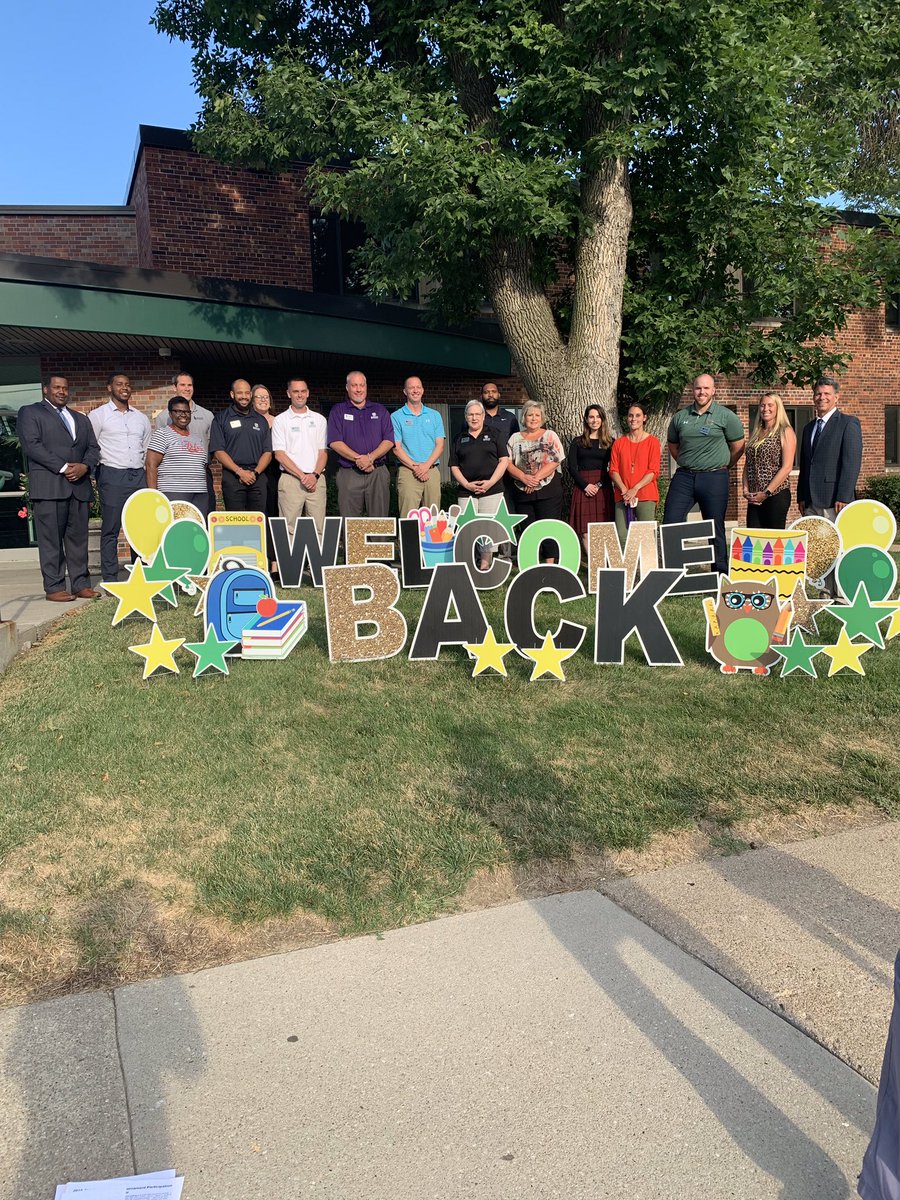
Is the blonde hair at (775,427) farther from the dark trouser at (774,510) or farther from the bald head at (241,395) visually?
the bald head at (241,395)

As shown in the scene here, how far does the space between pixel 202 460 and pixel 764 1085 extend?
8.05 metres

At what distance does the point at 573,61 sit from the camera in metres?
9.64

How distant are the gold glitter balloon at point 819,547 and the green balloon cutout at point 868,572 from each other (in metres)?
0.24

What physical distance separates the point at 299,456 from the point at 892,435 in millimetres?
17685

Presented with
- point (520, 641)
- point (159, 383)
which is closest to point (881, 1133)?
point (520, 641)

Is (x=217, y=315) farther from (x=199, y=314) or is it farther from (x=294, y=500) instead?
(x=294, y=500)

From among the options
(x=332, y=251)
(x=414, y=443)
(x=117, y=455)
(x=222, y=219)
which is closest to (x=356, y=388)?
(x=414, y=443)

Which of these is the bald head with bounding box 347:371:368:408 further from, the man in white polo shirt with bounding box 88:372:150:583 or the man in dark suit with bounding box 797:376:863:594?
the man in dark suit with bounding box 797:376:863:594

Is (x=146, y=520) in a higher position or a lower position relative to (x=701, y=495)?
lower

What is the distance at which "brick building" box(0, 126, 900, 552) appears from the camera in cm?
1231

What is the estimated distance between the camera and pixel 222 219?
16562mm

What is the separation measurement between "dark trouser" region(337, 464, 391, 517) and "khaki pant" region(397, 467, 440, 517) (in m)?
0.16

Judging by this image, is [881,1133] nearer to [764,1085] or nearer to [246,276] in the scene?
[764,1085]

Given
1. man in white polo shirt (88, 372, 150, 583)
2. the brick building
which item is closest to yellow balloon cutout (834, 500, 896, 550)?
man in white polo shirt (88, 372, 150, 583)
